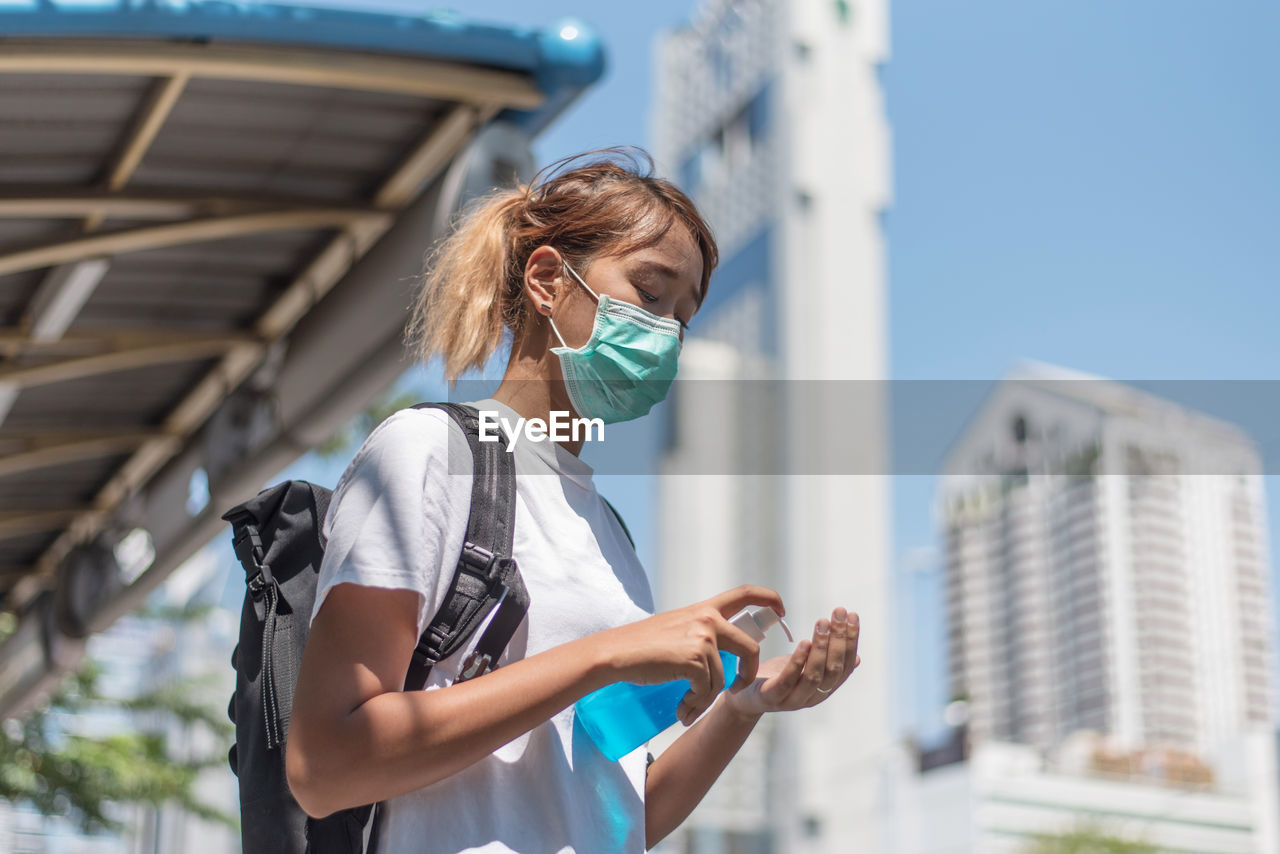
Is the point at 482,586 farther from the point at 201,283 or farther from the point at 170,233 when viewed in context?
the point at 201,283

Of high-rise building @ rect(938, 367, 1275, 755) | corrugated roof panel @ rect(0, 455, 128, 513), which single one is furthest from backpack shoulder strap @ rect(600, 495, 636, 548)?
high-rise building @ rect(938, 367, 1275, 755)

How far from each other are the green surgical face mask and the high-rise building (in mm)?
43937

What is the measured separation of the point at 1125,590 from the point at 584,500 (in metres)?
60.7

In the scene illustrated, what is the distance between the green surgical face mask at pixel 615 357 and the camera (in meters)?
1.57

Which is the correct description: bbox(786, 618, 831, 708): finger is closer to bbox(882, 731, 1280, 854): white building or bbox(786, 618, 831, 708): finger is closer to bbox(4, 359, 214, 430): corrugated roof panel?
bbox(4, 359, 214, 430): corrugated roof panel

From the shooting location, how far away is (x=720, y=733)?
1.64 m

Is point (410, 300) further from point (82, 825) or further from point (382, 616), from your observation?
point (82, 825)

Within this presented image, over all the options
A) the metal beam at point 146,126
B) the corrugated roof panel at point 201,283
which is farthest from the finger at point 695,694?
the corrugated roof panel at point 201,283

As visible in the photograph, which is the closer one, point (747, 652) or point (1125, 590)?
point (747, 652)

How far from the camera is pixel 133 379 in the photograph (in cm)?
626

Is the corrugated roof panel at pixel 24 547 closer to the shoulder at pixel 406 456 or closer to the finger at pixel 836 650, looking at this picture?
the shoulder at pixel 406 456

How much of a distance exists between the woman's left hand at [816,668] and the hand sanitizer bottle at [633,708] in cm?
3

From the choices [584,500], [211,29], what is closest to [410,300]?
[211,29]

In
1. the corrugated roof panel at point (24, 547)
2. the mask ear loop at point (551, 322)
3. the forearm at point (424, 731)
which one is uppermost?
the corrugated roof panel at point (24, 547)
